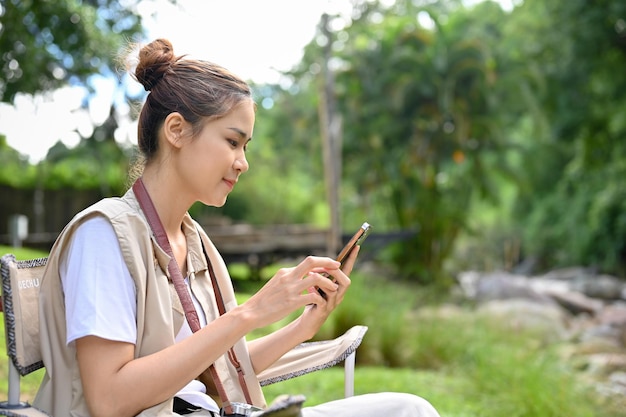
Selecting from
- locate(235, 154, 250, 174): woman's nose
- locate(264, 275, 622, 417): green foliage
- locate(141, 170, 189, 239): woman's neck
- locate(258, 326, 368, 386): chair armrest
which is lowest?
locate(264, 275, 622, 417): green foliage

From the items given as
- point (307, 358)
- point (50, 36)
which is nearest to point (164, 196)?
point (307, 358)

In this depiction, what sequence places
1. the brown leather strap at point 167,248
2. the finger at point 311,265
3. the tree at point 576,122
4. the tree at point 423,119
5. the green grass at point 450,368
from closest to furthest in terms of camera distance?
the finger at point 311,265
the brown leather strap at point 167,248
the green grass at point 450,368
the tree at point 423,119
the tree at point 576,122

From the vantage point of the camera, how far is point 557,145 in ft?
60.1

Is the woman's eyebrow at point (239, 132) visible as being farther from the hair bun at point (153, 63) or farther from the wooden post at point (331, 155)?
the wooden post at point (331, 155)

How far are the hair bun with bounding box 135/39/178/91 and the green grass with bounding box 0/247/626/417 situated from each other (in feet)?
9.30

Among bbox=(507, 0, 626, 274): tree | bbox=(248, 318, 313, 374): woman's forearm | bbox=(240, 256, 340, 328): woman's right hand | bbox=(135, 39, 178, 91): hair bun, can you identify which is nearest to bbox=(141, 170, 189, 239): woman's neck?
bbox=(135, 39, 178, 91): hair bun

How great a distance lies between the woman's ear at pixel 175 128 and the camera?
5.51 ft

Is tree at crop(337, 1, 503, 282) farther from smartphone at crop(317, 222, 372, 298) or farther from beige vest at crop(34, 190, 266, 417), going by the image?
beige vest at crop(34, 190, 266, 417)

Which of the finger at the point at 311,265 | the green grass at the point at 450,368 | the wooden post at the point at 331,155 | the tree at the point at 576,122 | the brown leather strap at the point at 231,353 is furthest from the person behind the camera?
the tree at the point at 576,122

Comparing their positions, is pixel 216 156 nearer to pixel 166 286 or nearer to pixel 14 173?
pixel 166 286

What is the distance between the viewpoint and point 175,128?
168cm

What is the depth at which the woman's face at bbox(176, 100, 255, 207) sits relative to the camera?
1.68m

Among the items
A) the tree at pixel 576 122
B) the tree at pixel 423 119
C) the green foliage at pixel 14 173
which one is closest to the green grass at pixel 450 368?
the tree at pixel 423 119

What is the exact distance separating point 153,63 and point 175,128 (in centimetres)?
20
